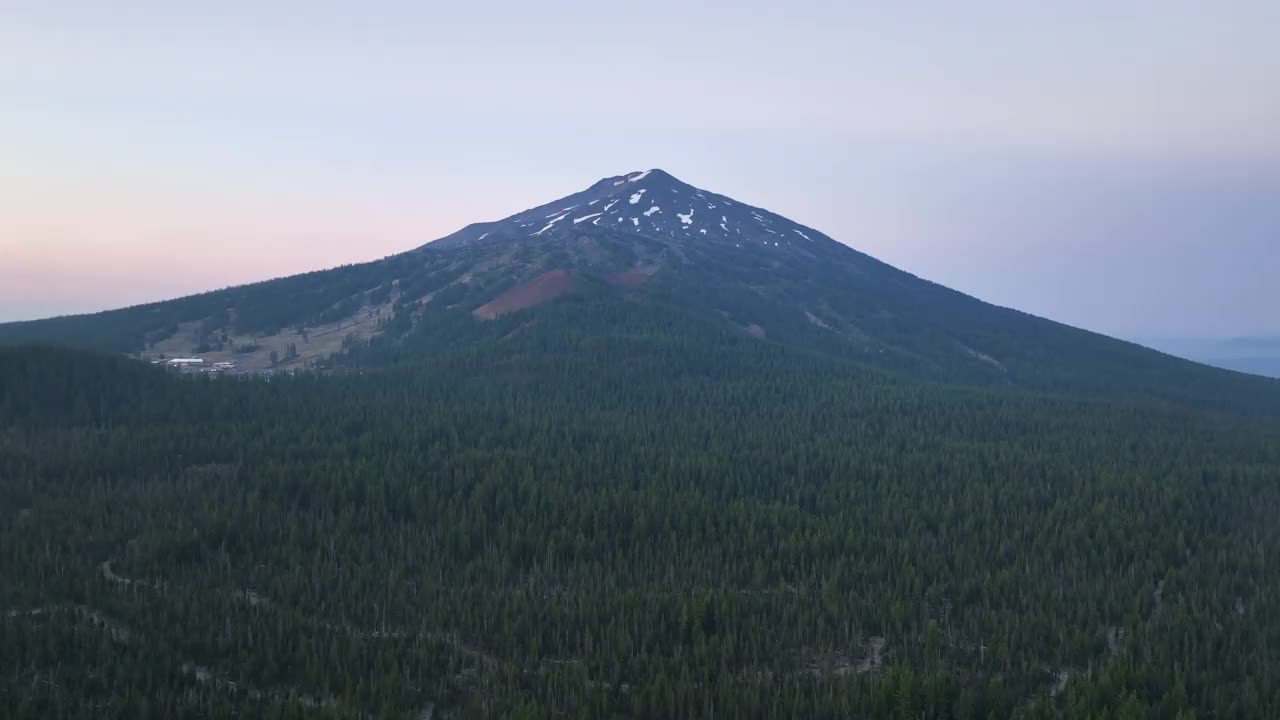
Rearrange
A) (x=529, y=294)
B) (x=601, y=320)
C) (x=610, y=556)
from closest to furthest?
1. (x=610, y=556)
2. (x=601, y=320)
3. (x=529, y=294)

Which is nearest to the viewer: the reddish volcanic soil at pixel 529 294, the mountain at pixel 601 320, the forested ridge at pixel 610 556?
the forested ridge at pixel 610 556

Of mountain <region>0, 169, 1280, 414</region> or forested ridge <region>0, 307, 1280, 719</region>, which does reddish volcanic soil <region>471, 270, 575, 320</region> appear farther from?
forested ridge <region>0, 307, 1280, 719</region>

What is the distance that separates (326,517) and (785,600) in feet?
94.5

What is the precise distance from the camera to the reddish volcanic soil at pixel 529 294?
135000 millimetres

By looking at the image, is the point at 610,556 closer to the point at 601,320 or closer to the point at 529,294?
the point at 601,320

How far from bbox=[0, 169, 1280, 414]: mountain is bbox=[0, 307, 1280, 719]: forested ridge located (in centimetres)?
3903

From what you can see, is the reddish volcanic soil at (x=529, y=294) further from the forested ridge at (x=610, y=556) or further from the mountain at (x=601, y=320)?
the forested ridge at (x=610, y=556)

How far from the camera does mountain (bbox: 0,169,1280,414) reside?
425 feet

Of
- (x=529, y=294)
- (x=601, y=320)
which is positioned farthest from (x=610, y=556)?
(x=529, y=294)

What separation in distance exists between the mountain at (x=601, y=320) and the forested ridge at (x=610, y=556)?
39029 millimetres

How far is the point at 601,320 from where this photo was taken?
126 metres

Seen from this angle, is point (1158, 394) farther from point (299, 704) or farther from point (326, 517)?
point (299, 704)

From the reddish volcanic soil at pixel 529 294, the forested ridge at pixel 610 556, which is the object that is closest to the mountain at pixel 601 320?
the reddish volcanic soil at pixel 529 294

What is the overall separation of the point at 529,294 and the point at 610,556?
89.2m
